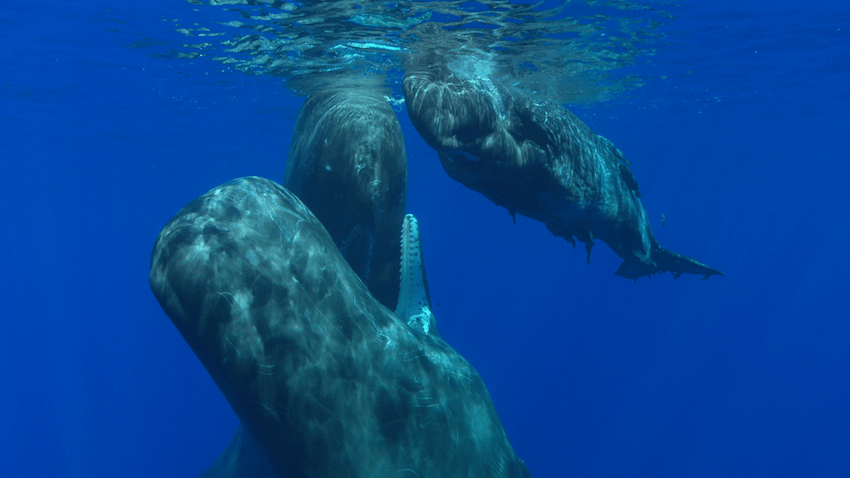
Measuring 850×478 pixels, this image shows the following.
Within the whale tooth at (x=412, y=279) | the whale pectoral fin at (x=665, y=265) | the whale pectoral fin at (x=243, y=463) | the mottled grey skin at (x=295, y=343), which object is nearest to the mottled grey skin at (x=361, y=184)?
the whale tooth at (x=412, y=279)

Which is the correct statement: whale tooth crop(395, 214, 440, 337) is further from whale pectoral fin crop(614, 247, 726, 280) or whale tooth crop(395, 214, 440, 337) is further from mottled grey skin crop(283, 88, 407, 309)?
whale pectoral fin crop(614, 247, 726, 280)

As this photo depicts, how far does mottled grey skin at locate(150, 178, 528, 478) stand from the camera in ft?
8.70

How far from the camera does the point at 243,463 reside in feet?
16.9

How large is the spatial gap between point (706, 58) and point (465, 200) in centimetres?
5760

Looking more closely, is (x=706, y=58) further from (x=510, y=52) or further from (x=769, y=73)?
(x=510, y=52)

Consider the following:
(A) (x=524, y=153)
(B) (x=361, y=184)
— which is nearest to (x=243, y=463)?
(B) (x=361, y=184)

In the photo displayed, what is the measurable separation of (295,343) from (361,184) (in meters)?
2.65

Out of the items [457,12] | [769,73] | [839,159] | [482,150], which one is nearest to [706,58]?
[769,73]

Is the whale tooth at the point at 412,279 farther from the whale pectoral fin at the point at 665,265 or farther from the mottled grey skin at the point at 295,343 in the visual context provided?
the whale pectoral fin at the point at 665,265

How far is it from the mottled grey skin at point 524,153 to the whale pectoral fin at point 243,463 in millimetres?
3313

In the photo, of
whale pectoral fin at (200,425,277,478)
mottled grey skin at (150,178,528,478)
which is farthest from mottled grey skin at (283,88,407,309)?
whale pectoral fin at (200,425,277,478)

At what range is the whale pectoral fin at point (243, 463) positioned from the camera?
4.79m

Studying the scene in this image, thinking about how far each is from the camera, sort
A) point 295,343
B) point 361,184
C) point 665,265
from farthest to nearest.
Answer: point 665,265
point 361,184
point 295,343

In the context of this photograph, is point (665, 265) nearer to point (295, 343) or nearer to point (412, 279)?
point (412, 279)
